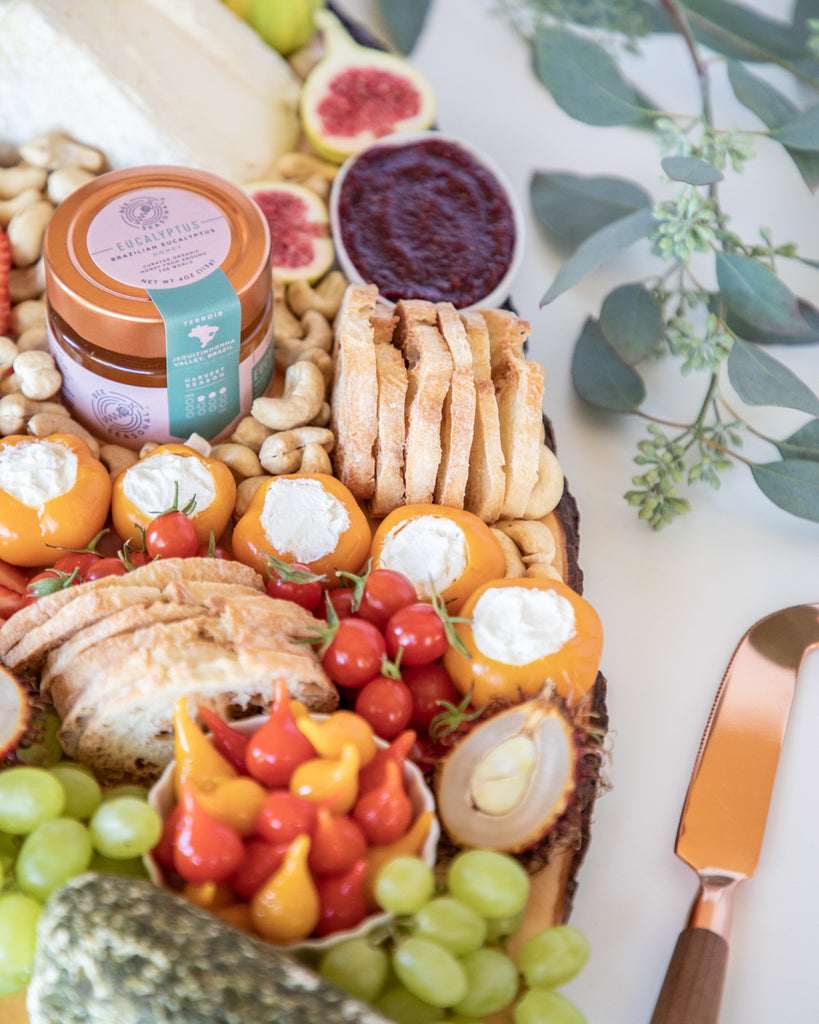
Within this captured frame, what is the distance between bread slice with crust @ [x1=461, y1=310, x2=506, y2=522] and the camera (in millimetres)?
1508

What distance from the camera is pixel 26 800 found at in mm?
1044

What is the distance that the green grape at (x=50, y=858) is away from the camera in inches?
40.0

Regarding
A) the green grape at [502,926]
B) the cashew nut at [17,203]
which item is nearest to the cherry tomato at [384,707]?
the green grape at [502,926]

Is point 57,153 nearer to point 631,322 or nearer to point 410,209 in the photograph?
point 410,209

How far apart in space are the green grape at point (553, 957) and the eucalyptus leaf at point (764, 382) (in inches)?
37.5

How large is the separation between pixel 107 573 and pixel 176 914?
0.53 m

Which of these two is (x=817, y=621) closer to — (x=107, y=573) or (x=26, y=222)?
(x=107, y=573)

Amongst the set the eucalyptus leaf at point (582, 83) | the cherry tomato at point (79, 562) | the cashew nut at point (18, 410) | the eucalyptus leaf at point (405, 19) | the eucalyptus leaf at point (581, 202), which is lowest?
the cherry tomato at point (79, 562)

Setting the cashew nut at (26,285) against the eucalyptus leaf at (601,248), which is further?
the cashew nut at (26,285)

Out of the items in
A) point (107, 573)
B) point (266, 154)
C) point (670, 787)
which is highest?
point (266, 154)

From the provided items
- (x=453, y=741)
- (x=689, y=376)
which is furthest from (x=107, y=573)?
(x=689, y=376)

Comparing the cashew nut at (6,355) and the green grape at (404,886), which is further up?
the green grape at (404,886)

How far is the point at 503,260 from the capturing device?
190 cm

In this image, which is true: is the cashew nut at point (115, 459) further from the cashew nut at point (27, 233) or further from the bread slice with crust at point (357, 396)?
the cashew nut at point (27, 233)
